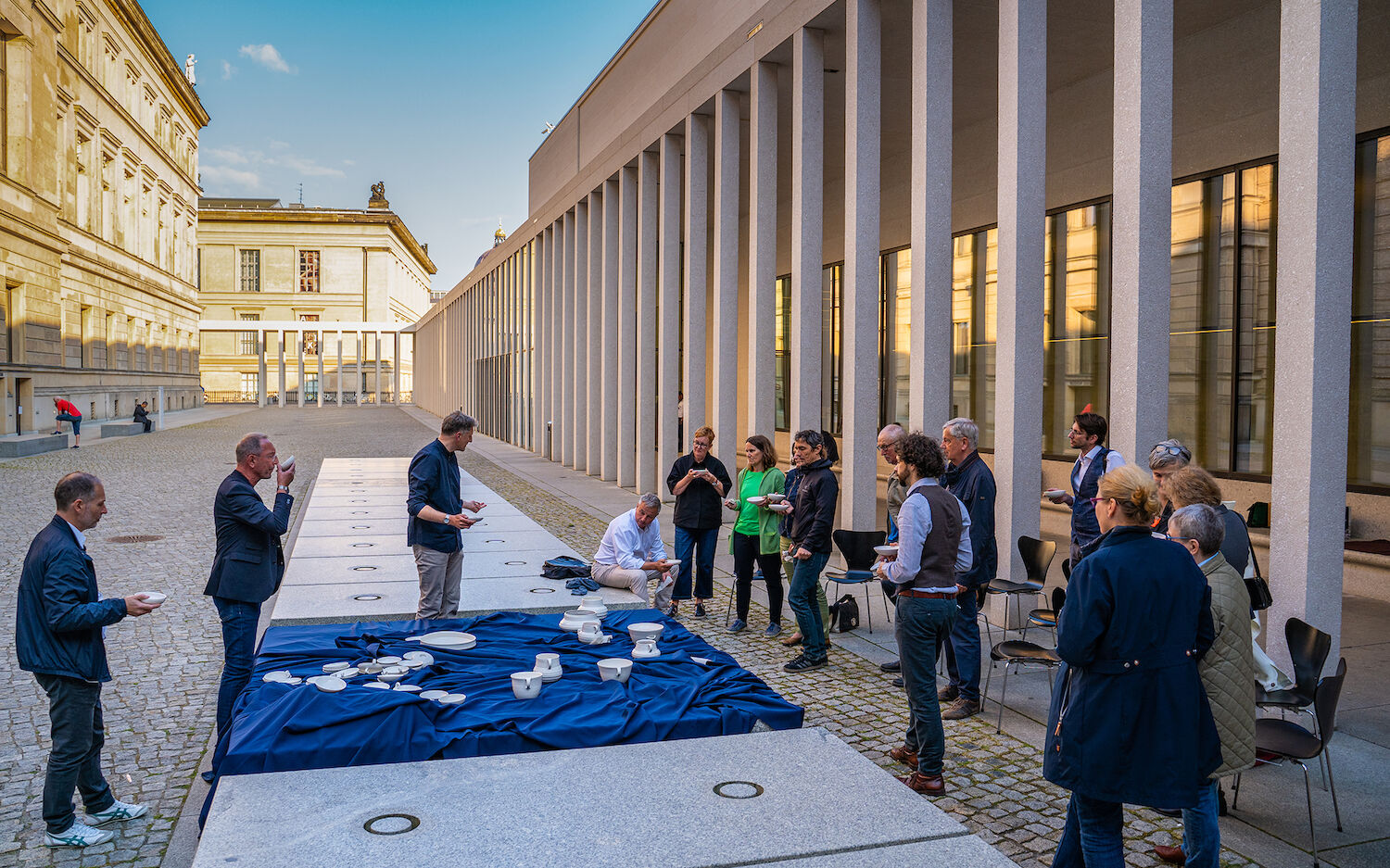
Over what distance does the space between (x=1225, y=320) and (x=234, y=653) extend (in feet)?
37.5

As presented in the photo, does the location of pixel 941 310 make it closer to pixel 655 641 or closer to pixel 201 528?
pixel 655 641

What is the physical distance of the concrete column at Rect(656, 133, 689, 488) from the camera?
17547mm

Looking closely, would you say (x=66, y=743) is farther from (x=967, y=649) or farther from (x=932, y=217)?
(x=932, y=217)

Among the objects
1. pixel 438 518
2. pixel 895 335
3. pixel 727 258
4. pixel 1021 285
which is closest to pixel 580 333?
pixel 895 335

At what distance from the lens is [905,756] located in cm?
542

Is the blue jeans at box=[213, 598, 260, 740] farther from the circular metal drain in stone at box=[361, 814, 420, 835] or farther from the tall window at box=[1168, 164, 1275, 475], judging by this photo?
the tall window at box=[1168, 164, 1275, 475]

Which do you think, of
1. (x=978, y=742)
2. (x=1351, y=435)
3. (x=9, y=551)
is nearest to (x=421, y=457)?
(x=978, y=742)

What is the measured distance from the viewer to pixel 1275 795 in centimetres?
499

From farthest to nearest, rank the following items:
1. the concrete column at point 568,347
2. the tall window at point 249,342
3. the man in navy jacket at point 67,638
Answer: the tall window at point 249,342, the concrete column at point 568,347, the man in navy jacket at point 67,638

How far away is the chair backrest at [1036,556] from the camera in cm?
779

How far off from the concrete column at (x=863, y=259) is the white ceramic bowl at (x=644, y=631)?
4746mm

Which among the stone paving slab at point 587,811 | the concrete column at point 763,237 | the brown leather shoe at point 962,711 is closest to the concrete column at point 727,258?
the concrete column at point 763,237

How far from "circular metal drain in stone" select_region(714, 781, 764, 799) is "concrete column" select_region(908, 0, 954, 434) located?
234 inches

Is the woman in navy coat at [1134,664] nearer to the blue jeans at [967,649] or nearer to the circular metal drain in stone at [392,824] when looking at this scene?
the circular metal drain in stone at [392,824]
